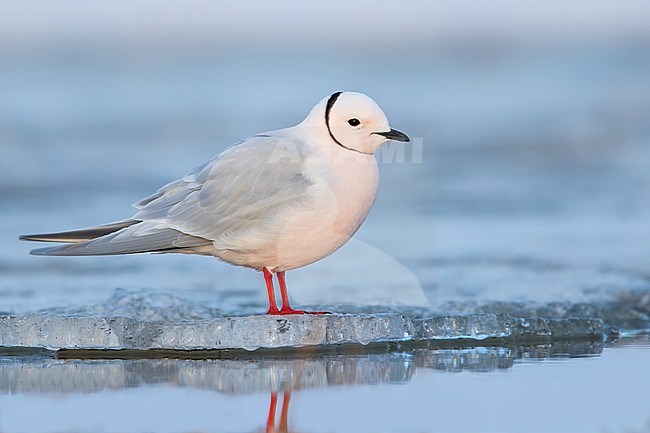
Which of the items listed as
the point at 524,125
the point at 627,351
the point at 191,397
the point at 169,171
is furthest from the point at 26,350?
the point at 524,125

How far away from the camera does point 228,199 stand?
15.4 feet

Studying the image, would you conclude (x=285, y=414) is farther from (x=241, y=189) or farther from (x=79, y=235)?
(x=79, y=235)

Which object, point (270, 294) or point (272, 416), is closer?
point (272, 416)

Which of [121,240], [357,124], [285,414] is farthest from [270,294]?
[285,414]

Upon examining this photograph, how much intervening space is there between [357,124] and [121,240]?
1.01 metres

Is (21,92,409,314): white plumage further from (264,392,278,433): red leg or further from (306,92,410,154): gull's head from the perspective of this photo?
(264,392,278,433): red leg

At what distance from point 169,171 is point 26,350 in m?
5.14

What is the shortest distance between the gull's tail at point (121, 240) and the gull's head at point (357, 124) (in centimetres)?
65

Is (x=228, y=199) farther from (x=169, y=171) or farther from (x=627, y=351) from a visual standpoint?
(x=169, y=171)

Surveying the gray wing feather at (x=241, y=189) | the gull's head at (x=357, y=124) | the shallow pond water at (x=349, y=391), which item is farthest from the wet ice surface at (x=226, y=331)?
the gull's head at (x=357, y=124)

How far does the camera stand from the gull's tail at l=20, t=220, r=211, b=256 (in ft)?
15.6

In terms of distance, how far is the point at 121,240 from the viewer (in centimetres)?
481

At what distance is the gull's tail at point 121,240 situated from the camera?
15.6 feet

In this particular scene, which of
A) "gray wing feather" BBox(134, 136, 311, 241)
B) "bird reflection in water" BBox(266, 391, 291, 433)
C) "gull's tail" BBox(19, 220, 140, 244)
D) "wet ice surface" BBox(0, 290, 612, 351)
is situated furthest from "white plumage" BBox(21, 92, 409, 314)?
"bird reflection in water" BBox(266, 391, 291, 433)
